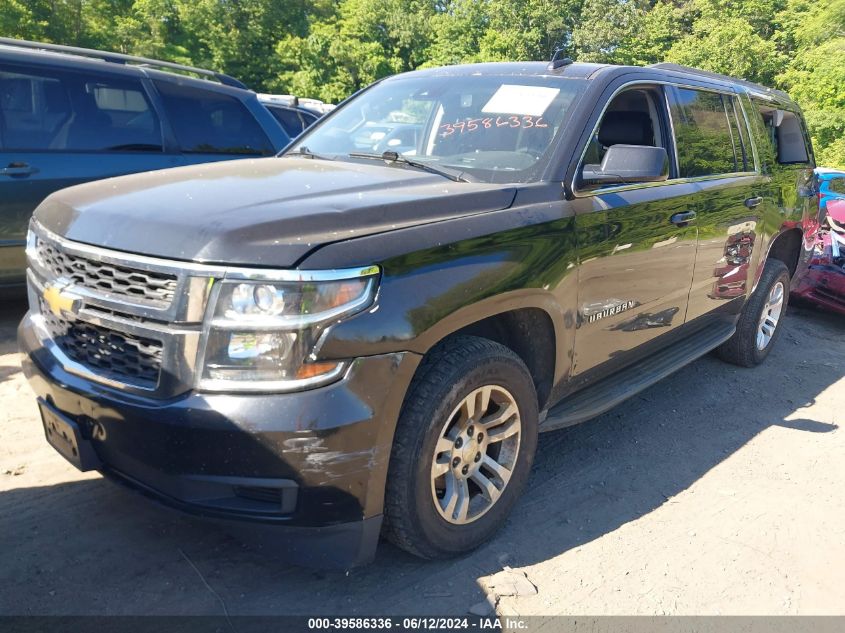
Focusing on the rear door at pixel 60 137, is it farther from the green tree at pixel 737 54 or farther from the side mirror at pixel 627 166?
the green tree at pixel 737 54

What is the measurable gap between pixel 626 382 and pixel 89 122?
13.7 feet

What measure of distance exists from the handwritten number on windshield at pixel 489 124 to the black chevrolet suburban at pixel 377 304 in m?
0.01

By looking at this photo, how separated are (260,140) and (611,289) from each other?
3.91 metres

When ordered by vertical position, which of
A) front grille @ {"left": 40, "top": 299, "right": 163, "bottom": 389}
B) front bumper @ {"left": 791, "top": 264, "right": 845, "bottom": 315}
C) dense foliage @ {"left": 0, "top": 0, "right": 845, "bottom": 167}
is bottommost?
front bumper @ {"left": 791, "top": 264, "right": 845, "bottom": 315}

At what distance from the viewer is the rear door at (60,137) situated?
4.73 metres

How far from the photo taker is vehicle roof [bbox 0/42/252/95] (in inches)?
188

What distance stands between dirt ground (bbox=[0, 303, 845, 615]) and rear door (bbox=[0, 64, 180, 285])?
130 centimetres

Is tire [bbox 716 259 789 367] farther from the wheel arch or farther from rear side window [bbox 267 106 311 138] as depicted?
rear side window [bbox 267 106 311 138]

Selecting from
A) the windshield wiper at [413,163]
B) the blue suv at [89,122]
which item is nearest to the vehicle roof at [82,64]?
the blue suv at [89,122]

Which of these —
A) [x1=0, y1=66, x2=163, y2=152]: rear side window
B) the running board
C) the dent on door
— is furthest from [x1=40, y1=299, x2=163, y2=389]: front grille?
[x1=0, y1=66, x2=163, y2=152]: rear side window

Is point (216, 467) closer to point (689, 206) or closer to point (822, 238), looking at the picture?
point (689, 206)

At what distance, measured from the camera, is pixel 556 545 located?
3.02 m

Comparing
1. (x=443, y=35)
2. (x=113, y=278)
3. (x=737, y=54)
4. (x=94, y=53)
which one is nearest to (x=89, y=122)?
(x=94, y=53)

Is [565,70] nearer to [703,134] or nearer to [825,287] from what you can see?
[703,134]
